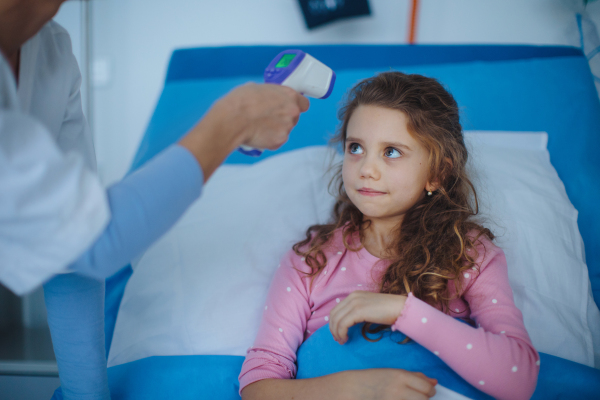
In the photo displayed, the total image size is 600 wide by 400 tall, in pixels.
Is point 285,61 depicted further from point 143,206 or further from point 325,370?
point 325,370

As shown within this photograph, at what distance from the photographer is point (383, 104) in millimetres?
839

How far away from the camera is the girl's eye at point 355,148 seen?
0.86m

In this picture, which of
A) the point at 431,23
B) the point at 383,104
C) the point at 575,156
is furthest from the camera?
the point at 431,23

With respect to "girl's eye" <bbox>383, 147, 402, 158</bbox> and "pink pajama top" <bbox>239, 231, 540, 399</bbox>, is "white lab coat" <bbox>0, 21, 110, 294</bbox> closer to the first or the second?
"pink pajama top" <bbox>239, 231, 540, 399</bbox>

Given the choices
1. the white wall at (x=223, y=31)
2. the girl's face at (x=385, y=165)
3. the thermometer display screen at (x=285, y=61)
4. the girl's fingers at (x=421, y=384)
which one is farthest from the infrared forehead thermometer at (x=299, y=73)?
the white wall at (x=223, y=31)

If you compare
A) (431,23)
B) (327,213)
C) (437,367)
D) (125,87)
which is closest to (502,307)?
(437,367)

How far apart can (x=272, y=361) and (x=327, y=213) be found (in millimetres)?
443

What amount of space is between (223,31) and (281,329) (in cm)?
145

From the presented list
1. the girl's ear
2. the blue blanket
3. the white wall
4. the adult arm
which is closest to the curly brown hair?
the girl's ear

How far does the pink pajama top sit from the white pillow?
0.14 metres

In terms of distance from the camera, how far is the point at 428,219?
0.87 m

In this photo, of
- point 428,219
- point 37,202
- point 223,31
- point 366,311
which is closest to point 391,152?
point 428,219

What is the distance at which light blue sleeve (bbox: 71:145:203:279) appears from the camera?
48cm

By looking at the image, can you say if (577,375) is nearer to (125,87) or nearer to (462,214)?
(462,214)
